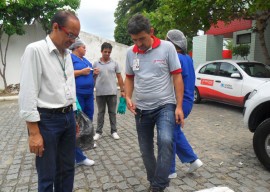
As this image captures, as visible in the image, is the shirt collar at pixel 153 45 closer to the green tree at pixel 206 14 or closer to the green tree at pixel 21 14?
the green tree at pixel 206 14

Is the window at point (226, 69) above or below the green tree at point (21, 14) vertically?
below

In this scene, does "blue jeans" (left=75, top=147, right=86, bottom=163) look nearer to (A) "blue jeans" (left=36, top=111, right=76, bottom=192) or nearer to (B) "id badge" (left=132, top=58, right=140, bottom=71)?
(A) "blue jeans" (left=36, top=111, right=76, bottom=192)

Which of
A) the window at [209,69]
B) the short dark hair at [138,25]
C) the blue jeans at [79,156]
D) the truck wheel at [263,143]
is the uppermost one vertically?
the short dark hair at [138,25]

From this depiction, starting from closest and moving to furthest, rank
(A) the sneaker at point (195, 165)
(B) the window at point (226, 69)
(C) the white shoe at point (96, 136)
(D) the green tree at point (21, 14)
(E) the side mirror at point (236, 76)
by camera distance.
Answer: (A) the sneaker at point (195, 165), (C) the white shoe at point (96, 136), (E) the side mirror at point (236, 76), (B) the window at point (226, 69), (D) the green tree at point (21, 14)

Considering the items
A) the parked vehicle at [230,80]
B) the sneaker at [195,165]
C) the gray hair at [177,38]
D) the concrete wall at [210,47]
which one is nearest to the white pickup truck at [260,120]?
the sneaker at [195,165]

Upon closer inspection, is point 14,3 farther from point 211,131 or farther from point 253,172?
point 253,172

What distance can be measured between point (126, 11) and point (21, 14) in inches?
666

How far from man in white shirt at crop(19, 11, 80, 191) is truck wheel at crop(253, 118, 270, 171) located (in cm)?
263

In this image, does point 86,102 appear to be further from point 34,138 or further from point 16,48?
point 16,48

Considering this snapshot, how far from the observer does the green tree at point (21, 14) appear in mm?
12297

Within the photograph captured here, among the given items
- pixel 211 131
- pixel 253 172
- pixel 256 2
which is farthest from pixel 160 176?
pixel 256 2

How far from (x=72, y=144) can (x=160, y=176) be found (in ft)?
2.97

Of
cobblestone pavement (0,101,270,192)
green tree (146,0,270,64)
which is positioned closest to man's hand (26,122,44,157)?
cobblestone pavement (0,101,270,192)

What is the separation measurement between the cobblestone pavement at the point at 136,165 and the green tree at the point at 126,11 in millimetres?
18827
